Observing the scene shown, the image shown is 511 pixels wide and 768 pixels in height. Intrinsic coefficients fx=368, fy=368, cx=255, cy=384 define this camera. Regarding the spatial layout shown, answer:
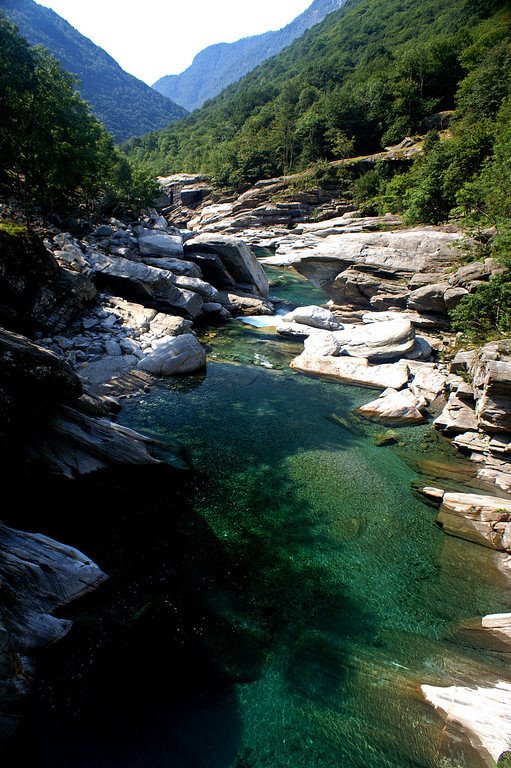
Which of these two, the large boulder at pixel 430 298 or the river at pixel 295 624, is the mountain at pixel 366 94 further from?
the river at pixel 295 624

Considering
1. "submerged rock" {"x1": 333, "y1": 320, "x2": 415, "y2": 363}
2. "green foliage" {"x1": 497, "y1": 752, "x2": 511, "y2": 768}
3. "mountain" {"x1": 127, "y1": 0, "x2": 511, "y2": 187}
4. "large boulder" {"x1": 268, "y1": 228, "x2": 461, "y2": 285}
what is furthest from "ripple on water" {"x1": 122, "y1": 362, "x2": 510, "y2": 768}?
"mountain" {"x1": 127, "y1": 0, "x2": 511, "y2": 187}

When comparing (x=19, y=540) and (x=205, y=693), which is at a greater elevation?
(x=19, y=540)

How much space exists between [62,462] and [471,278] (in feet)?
55.4

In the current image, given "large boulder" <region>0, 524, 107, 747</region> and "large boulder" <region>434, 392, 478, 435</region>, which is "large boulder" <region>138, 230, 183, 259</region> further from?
"large boulder" <region>0, 524, 107, 747</region>

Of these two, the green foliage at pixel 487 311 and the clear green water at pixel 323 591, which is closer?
the clear green water at pixel 323 591

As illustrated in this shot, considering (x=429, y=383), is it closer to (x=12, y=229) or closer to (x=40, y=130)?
(x=12, y=229)

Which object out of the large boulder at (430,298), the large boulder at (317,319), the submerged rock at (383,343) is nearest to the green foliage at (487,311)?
the submerged rock at (383,343)

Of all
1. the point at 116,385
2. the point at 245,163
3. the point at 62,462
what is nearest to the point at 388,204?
the point at 116,385

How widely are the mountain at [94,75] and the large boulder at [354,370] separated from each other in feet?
605

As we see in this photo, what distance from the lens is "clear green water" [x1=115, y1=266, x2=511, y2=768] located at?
4836 millimetres

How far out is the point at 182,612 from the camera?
625 cm

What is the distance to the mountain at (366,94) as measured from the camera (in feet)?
180

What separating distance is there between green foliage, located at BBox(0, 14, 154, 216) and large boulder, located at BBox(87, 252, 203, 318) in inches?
211

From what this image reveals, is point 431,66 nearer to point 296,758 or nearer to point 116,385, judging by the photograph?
point 116,385
